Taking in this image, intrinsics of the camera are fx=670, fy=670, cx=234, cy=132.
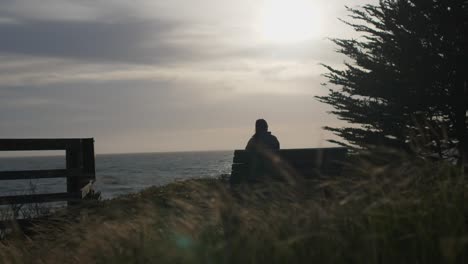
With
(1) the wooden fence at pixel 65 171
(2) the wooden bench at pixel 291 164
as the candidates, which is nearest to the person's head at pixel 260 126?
(1) the wooden fence at pixel 65 171

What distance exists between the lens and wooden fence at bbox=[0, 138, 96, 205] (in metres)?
9.09

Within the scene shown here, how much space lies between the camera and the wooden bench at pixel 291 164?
7.66 meters

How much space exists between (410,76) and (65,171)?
8.18m

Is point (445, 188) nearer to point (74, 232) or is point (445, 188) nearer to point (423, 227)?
point (423, 227)

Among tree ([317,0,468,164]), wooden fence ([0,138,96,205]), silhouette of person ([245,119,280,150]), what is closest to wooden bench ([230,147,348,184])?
wooden fence ([0,138,96,205])

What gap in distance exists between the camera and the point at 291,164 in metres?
7.74

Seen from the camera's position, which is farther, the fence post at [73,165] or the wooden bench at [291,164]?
the fence post at [73,165]

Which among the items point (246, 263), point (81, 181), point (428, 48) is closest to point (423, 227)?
point (246, 263)

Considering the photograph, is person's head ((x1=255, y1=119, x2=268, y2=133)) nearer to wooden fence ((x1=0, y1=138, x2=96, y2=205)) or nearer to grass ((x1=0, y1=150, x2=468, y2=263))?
wooden fence ((x1=0, y1=138, x2=96, y2=205))

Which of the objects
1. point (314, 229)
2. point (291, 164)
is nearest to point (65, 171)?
point (291, 164)

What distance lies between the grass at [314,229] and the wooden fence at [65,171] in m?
3.06

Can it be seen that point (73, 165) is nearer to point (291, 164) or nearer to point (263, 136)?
point (263, 136)

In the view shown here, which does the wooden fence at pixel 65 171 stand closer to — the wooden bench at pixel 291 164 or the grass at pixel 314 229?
the wooden bench at pixel 291 164

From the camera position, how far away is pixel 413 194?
17.1 feet
